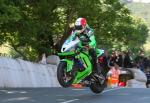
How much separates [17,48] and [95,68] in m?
26.7

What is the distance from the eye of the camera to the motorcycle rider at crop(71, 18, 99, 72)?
43.8 feet

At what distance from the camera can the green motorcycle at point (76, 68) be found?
12.8 meters

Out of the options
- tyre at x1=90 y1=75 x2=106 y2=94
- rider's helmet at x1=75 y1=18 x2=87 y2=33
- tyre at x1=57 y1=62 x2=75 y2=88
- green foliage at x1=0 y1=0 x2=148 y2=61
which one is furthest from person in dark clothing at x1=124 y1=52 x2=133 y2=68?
tyre at x1=57 y1=62 x2=75 y2=88

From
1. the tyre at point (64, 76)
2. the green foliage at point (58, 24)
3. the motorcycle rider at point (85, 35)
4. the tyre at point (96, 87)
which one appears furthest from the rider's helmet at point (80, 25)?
the green foliage at point (58, 24)

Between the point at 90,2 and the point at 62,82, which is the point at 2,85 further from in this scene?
the point at 90,2

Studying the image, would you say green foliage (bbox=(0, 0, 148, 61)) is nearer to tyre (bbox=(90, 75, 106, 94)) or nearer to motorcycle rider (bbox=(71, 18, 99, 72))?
tyre (bbox=(90, 75, 106, 94))

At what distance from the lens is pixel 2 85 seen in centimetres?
1969

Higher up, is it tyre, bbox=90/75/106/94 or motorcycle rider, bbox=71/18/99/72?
motorcycle rider, bbox=71/18/99/72

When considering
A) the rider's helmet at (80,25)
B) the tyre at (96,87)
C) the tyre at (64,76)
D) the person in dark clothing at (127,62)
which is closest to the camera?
the tyre at (64,76)

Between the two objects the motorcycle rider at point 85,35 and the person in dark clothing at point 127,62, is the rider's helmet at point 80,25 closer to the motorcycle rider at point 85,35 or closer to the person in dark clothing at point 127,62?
the motorcycle rider at point 85,35

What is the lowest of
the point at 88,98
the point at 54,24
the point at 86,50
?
the point at 88,98

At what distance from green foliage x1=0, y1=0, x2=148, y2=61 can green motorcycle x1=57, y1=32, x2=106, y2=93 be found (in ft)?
43.5

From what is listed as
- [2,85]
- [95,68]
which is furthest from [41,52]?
[95,68]

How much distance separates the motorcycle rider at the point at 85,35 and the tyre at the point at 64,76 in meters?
0.99
